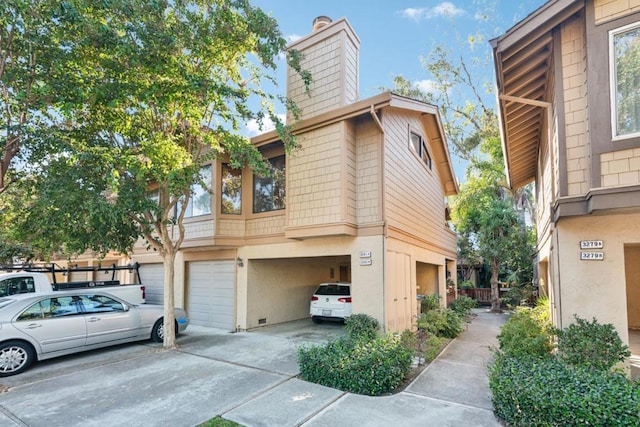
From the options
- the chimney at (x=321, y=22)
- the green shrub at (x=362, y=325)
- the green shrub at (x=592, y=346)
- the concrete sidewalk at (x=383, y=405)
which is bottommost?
the concrete sidewalk at (x=383, y=405)

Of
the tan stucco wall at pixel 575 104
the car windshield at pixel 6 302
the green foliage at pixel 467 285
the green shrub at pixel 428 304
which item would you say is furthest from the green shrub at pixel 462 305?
the car windshield at pixel 6 302

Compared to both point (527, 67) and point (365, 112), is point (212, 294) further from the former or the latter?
point (527, 67)

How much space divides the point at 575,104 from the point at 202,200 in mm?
9800

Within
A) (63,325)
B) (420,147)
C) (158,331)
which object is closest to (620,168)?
(420,147)

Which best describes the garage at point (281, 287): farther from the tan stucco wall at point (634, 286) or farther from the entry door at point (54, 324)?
the tan stucco wall at point (634, 286)

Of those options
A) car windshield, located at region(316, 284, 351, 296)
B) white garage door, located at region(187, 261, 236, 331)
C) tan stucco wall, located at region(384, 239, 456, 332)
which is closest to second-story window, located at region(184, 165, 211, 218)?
white garage door, located at region(187, 261, 236, 331)

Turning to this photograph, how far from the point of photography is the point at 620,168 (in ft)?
17.2

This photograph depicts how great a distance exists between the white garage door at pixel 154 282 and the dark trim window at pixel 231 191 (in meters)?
5.23

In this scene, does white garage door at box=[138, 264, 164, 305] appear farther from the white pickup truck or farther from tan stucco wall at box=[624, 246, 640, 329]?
tan stucco wall at box=[624, 246, 640, 329]

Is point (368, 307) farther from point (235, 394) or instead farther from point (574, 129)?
point (574, 129)

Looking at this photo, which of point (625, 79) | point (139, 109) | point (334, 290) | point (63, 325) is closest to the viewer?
point (625, 79)

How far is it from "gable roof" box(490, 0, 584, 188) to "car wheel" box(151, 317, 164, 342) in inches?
386

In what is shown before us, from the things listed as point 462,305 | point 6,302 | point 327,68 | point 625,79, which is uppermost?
point 327,68

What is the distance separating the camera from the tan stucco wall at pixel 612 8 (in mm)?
5379
